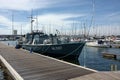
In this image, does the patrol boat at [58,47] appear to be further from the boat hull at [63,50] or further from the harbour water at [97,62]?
the harbour water at [97,62]

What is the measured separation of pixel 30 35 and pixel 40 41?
125 inches

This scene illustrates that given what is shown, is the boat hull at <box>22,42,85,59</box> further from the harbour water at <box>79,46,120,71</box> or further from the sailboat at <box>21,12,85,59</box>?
the harbour water at <box>79,46,120,71</box>

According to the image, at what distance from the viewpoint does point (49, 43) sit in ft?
104

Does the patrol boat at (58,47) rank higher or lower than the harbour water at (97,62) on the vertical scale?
higher

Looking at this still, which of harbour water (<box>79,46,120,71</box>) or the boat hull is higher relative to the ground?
the boat hull

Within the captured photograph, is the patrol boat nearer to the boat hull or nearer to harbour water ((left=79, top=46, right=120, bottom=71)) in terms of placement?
the boat hull

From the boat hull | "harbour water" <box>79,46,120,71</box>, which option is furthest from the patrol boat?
"harbour water" <box>79,46,120,71</box>

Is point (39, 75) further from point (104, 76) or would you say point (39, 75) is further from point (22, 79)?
point (104, 76)

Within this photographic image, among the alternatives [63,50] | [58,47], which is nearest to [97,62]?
[63,50]

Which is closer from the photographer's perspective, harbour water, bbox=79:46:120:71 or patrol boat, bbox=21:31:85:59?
harbour water, bbox=79:46:120:71

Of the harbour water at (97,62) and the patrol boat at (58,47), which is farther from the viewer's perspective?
the patrol boat at (58,47)

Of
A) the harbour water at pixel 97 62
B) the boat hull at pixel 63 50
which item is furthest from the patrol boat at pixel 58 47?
the harbour water at pixel 97 62

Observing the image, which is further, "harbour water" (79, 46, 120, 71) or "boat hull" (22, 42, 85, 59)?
"boat hull" (22, 42, 85, 59)

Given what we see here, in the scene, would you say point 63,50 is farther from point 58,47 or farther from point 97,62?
point 97,62
